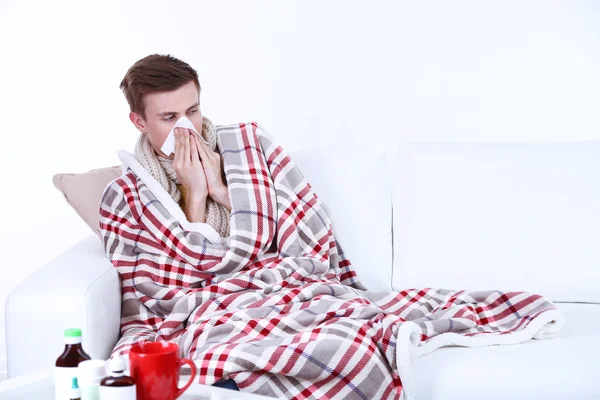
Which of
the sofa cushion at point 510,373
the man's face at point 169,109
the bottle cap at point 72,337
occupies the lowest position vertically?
the sofa cushion at point 510,373

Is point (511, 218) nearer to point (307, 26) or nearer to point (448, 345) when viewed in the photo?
point (448, 345)

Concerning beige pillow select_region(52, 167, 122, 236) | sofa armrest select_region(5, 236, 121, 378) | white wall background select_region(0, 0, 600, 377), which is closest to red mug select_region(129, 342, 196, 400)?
sofa armrest select_region(5, 236, 121, 378)

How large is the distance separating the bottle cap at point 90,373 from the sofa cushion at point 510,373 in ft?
2.38

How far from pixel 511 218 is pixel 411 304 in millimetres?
401

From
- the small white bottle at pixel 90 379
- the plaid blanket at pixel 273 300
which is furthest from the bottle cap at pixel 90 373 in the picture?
the plaid blanket at pixel 273 300

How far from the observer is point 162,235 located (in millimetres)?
1869

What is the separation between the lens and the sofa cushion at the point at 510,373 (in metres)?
1.49

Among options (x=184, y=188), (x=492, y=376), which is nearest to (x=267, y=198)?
(x=184, y=188)

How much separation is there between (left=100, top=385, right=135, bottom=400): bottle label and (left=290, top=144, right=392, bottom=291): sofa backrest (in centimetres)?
122

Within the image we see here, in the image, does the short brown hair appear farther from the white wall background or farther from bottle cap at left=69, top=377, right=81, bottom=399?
bottle cap at left=69, top=377, right=81, bottom=399

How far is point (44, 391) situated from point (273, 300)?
0.68 meters

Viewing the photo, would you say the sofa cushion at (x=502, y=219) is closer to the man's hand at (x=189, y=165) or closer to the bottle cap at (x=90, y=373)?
the man's hand at (x=189, y=165)

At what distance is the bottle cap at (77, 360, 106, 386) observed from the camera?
98cm

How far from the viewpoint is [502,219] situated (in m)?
2.04
